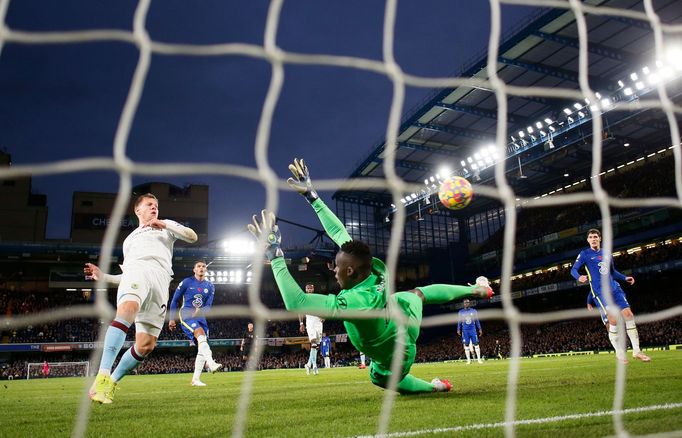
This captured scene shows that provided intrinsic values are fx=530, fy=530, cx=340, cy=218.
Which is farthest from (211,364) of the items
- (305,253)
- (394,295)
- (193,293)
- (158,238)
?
(305,253)

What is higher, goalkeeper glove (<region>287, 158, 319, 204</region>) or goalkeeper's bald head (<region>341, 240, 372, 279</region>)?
goalkeeper glove (<region>287, 158, 319, 204</region>)

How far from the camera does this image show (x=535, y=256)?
Result: 37.0 metres

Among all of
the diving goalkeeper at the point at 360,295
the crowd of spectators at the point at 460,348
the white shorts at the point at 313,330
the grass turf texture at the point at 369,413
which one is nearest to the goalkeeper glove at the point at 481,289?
the diving goalkeeper at the point at 360,295

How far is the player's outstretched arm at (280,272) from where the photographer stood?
133 inches

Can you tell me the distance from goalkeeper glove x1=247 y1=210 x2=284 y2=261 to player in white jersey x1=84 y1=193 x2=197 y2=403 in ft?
5.82

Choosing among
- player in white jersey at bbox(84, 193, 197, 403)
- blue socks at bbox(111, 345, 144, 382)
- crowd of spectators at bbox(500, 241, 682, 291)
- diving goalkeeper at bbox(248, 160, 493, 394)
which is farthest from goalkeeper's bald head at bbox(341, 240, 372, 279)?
crowd of spectators at bbox(500, 241, 682, 291)

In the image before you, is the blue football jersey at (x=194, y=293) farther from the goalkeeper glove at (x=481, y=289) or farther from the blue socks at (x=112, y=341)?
the goalkeeper glove at (x=481, y=289)

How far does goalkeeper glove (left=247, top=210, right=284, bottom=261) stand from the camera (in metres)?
3.32

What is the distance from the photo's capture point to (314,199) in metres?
5.05

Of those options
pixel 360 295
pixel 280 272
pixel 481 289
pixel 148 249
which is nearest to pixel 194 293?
pixel 148 249

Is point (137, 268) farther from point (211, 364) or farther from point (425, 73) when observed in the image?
point (425, 73)

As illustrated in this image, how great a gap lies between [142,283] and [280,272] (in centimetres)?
211

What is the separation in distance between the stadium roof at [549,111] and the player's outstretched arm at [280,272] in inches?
664

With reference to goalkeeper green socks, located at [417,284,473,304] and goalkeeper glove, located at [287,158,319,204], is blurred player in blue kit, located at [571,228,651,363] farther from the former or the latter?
goalkeeper glove, located at [287,158,319,204]
